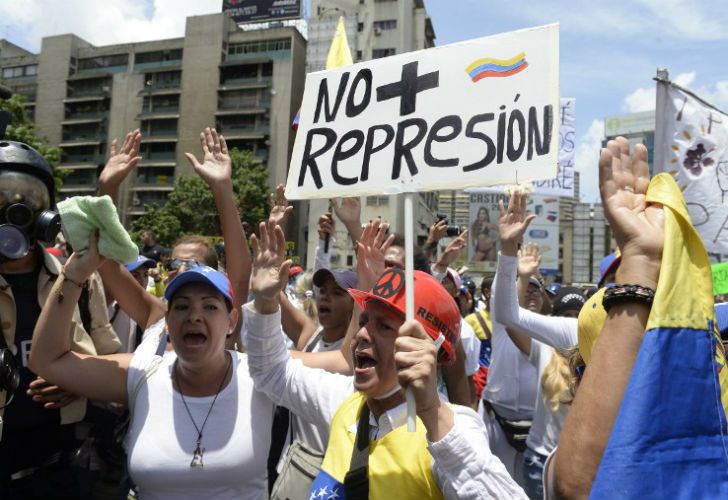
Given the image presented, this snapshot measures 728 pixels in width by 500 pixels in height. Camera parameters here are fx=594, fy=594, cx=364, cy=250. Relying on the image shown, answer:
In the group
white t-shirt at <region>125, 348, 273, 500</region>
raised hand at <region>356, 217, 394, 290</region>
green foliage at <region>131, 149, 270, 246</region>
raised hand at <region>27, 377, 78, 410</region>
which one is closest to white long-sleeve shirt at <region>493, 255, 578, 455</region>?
raised hand at <region>356, 217, 394, 290</region>

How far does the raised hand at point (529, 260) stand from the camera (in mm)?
4305

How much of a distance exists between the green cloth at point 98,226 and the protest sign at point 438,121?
695 mm

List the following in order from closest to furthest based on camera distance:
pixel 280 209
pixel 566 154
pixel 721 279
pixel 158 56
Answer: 1. pixel 280 209
2. pixel 721 279
3. pixel 566 154
4. pixel 158 56

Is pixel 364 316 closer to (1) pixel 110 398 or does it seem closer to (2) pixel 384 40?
(1) pixel 110 398

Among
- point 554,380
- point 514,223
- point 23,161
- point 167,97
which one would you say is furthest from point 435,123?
point 167,97

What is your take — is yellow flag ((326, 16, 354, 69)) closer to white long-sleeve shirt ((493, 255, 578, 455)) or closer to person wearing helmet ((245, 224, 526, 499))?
person wearing helmet ((245, 224, 526, 499))

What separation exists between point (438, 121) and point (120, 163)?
1.71 m

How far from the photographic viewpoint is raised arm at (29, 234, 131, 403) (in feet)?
7.98

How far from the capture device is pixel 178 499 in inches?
91.7

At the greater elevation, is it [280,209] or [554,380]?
[280,209]

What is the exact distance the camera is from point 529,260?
14.3ft

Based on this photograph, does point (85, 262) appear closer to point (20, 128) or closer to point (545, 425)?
point (545, 425)

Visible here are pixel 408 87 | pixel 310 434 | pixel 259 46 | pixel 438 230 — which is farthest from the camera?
pixel 259 46

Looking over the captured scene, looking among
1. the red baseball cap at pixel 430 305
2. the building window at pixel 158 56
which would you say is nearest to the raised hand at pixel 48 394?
the red baseball cap at pixel 430 305
